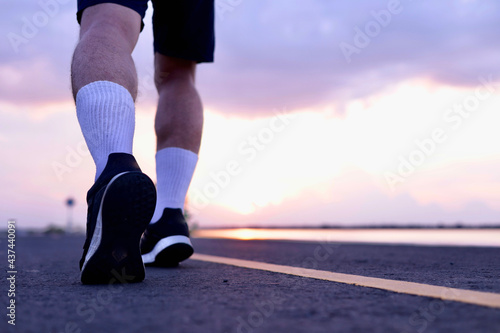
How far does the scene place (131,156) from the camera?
143cm

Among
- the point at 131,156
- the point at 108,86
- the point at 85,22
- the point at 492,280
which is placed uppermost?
the point at 85,22

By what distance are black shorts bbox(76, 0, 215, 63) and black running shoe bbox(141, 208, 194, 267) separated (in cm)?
72

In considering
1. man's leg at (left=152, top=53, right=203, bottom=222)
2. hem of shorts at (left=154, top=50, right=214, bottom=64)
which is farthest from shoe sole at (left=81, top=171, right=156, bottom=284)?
hem of shorts at (left=154, top=50, right=214, bottom=64)

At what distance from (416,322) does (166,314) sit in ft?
1.37

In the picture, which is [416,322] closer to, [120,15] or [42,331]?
[42,331]

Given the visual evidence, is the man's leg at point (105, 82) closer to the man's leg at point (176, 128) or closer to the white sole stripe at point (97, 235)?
the white sole stripe at point (97, 235)

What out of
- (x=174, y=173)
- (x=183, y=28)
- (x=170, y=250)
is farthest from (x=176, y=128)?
(x=170, y=250)

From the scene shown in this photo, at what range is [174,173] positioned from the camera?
2.20 meters

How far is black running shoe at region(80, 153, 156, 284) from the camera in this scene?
50.5 inches

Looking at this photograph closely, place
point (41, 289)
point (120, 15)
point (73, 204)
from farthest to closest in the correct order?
point (73, 204) → point (120, 15) → point (41, 289)

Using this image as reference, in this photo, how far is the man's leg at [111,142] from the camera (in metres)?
1.29

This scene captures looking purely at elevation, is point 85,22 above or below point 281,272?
above

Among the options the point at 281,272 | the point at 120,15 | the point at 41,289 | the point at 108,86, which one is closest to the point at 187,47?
the point at 120,15

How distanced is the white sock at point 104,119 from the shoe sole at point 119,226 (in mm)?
158
